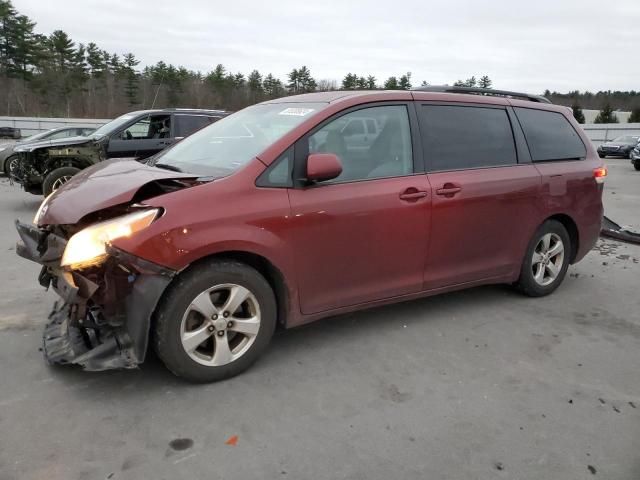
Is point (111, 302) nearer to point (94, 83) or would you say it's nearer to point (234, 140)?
point (234, 140)

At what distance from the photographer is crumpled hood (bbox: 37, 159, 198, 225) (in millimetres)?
2918

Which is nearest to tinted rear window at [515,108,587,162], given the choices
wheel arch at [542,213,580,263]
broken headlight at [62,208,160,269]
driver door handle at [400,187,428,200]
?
wheel arch at [542,213,580,263]

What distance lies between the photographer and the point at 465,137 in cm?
416

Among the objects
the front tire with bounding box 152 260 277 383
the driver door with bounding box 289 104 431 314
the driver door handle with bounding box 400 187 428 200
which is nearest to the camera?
the front tire with bounding box 152 260 277 383

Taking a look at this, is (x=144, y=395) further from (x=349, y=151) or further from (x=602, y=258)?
(x=602, y=258)

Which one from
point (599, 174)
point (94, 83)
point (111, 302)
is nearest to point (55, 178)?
point (111, 302)

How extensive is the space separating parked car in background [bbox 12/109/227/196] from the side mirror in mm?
6222

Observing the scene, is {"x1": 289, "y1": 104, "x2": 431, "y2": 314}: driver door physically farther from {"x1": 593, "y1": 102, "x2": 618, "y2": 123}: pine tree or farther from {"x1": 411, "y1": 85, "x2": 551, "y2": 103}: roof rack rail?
{"x1": 593, "y1": 102, "x2": 618, "y2": 123}: pine tree

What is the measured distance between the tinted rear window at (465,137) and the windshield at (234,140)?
2.98 ft

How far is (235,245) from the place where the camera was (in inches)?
119

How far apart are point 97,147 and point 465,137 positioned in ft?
23.1

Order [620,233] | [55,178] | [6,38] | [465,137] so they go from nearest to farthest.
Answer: [465,137] → [620,233] → [55,178] → [6,38]

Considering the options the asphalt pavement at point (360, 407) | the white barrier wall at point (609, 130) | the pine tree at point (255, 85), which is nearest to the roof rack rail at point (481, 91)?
the asphalt pavement at point (360, 407)

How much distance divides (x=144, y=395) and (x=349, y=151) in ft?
6.65
